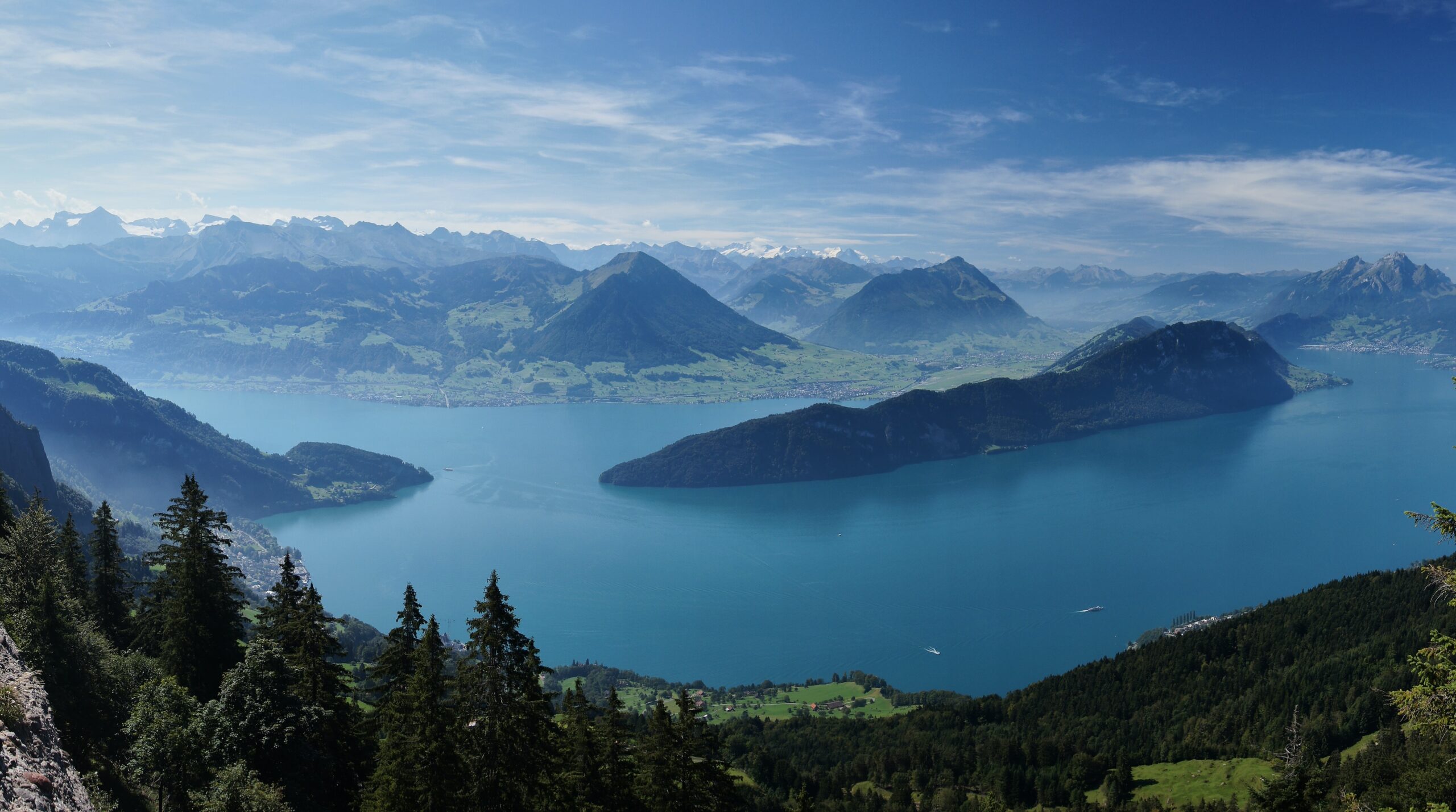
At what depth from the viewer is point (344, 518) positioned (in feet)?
539

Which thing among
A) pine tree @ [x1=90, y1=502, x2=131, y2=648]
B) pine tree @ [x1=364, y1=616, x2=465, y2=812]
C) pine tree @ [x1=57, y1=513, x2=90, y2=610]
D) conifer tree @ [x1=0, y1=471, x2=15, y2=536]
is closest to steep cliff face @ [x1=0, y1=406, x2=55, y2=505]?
conifer tree @ [x1=0, y1=471, x2=15, y2=536]

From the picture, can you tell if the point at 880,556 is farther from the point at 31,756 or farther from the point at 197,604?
the point at 31,756

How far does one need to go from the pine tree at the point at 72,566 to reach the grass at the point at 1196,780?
5969 centimetres

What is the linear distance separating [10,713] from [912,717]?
223 feet

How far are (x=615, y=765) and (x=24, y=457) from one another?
135714mm

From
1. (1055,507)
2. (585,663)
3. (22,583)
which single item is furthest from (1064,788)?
(1055,507)

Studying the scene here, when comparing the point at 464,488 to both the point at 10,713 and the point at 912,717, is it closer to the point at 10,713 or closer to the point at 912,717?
the point at 912,717

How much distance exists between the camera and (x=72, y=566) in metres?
34.1

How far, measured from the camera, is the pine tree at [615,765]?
22.1m

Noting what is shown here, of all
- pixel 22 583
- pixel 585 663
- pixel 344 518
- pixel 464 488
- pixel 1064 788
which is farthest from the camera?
pixel 464 488

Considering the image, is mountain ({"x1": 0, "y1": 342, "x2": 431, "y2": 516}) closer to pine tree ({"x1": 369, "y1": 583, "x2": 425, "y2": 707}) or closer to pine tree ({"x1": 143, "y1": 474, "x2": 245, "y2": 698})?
pine tree ({"x1": 143, "y1": 474, "x2": 245, "y2": 698})

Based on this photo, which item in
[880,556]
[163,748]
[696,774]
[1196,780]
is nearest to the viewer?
[163,748]

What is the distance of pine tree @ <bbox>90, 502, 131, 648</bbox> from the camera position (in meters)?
33.5

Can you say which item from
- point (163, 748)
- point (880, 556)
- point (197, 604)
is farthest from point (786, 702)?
point (163, 748)
